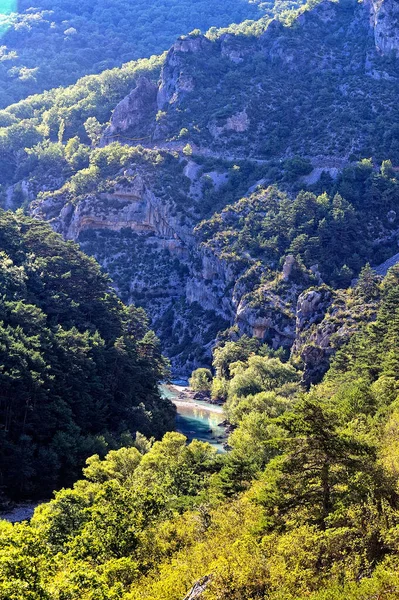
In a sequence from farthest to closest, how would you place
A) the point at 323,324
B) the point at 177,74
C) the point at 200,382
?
1. the point at 177,74
2. the point at 200,382
3. the point at 323,324

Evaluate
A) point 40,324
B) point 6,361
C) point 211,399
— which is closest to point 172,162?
point 211,399

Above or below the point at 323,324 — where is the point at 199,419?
below

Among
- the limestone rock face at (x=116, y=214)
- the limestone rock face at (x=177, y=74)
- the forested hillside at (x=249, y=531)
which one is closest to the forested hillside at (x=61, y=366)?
the forested hillside at (x=249, y=531)

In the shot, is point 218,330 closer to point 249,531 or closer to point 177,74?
point 177,74

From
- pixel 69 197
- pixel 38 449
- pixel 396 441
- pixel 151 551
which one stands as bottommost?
pixel 38 449

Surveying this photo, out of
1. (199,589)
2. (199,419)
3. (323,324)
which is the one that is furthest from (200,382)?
(199,589)

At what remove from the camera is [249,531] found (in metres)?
32.8

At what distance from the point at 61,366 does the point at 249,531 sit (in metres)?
47.6

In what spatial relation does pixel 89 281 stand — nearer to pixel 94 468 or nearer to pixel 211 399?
pixel 211 399

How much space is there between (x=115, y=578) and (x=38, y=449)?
3794cm

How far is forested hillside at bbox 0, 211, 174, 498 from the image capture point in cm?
6706

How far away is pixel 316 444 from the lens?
3284 centimetres

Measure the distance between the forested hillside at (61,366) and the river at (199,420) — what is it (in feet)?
11.5

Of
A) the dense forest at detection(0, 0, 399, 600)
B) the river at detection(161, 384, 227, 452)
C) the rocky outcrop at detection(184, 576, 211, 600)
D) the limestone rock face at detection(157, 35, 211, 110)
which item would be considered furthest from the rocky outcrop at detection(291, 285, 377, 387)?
the limestone rock face at detection(157, 35, 211, 110)
